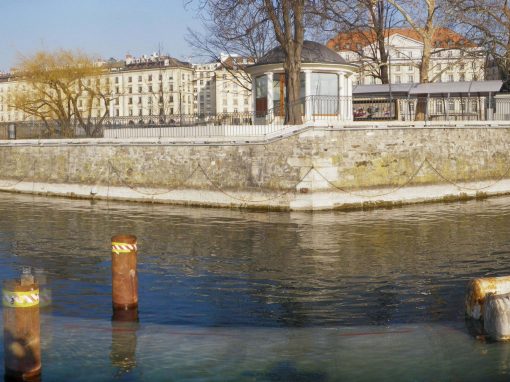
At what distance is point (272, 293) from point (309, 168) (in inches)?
468

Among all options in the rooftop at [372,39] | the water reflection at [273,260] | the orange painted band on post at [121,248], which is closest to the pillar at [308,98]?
the water reflection at [273,260]

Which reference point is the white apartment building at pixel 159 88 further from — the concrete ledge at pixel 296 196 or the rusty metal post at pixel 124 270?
the rusty metal post at pixel 124 270

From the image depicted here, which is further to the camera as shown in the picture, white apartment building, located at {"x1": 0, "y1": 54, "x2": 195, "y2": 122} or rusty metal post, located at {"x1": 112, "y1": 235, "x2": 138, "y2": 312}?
white apartment building, located at {"x1": 0, "y1": 54, "x2": 195, "y2": 122}

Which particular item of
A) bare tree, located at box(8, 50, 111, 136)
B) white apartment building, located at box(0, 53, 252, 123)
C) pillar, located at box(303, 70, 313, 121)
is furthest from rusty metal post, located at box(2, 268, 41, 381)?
white apartment building, located at box(0, 53, 252, 123)

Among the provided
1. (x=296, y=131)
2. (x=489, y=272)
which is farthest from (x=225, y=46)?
(x=489, y=272)

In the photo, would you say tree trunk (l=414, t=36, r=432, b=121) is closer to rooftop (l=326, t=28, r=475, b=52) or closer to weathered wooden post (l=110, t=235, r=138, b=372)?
rooftop (l=326, t=28, r=475, b=52)

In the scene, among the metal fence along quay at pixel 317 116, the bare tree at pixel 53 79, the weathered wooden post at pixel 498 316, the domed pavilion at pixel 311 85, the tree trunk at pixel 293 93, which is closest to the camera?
the weathered wooden post at pixel 498 316

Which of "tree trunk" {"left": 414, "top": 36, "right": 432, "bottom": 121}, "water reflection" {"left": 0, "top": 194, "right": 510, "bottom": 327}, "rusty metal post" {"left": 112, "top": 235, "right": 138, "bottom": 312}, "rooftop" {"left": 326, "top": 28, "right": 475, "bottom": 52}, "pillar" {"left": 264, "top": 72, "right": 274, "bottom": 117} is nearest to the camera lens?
"rusty metal post" {"left": 112, "top": 235, "right": 138, "bottom": 312}

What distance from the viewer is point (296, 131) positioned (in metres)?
23.5

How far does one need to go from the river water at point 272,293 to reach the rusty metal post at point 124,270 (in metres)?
0.37

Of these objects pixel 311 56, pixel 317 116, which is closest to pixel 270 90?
pixel 311 56

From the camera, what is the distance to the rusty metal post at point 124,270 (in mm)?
9703

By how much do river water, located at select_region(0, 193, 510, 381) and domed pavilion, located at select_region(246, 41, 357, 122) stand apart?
6739 mm

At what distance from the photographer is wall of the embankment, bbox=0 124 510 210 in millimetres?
23516
